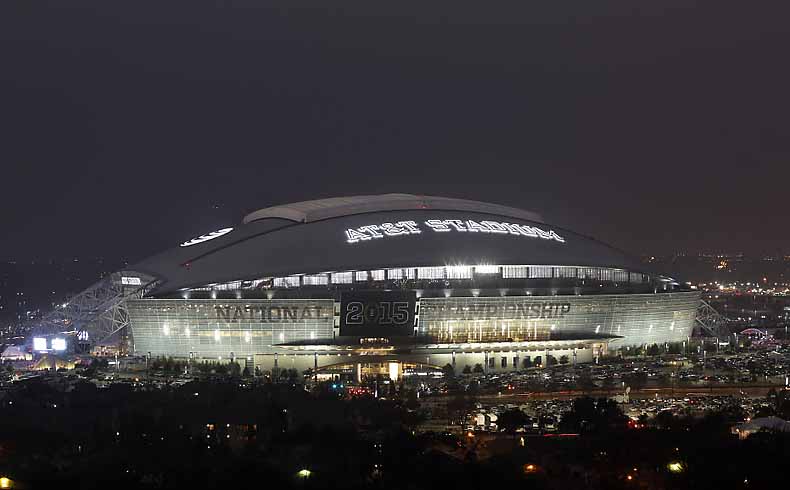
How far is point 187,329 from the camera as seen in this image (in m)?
81.9

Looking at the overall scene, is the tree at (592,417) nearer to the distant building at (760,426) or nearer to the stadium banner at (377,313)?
the distant building at (760,426)

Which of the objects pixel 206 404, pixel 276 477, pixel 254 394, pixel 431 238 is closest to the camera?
pixel 276 477

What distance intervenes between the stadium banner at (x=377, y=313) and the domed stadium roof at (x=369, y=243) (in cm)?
337

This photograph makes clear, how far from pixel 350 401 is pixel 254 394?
467cm

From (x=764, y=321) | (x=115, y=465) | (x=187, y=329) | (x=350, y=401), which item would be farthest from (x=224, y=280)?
(x=764, y=321)

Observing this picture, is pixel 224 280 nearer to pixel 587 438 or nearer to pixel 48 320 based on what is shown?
pixel 48 320

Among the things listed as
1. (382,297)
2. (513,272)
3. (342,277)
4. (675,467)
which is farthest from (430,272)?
(675,467)

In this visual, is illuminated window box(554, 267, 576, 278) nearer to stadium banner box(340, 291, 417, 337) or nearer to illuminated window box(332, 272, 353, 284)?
stadium banner box(340, 291, 417, 337)

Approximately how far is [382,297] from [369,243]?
6.33 meters

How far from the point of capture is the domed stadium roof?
84000mm

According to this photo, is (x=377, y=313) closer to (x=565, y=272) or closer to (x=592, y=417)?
(x=565, y=272)

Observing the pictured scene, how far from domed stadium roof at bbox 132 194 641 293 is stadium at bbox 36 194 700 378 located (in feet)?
0.46

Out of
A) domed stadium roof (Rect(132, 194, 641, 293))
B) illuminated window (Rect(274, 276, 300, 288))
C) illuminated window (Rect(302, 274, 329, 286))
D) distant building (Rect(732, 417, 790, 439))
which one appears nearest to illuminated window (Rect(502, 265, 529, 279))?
domed stadium roof (Rect(132, 194, 641, 293))

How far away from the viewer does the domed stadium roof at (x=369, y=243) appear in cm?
8400
